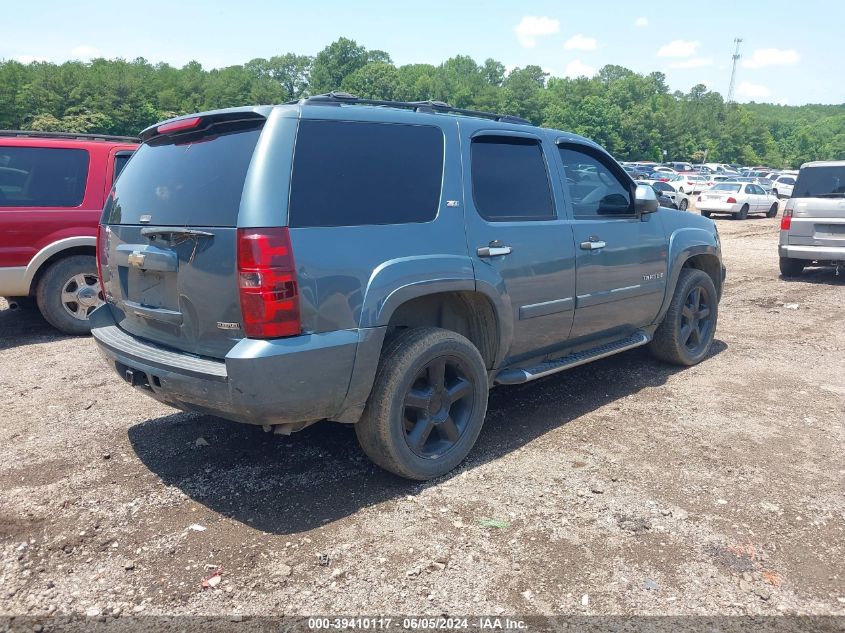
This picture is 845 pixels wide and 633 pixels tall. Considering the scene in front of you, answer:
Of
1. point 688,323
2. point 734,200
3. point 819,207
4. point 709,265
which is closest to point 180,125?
point 688,323

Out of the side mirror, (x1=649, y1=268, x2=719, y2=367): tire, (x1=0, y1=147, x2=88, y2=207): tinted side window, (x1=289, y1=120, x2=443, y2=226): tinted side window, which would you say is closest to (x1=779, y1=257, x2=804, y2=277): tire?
(x1=649, y1=268, x2=719, y2=367): tire

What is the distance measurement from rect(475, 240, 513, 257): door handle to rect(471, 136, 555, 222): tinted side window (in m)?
0.16

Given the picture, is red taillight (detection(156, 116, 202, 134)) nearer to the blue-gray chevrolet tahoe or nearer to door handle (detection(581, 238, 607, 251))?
the blue-gray chevrolet tahoe

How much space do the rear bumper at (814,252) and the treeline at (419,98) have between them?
61375 mm

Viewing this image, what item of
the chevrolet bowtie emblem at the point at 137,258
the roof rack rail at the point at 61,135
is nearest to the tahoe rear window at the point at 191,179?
the chevrolet bowtie emblem at the point at 137,258

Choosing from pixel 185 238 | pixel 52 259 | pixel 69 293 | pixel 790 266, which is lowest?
pixel 790 266

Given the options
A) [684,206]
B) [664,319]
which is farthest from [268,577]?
[684,206]

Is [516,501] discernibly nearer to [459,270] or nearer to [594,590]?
[594,590]

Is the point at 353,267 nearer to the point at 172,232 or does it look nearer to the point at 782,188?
the point at 172,232

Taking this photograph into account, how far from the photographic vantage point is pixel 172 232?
3219 millimetres

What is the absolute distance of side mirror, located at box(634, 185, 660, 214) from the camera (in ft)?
16.0

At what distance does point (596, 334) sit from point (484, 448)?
4.37 feet

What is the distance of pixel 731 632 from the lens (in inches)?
98.2

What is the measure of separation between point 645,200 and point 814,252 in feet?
22.8
